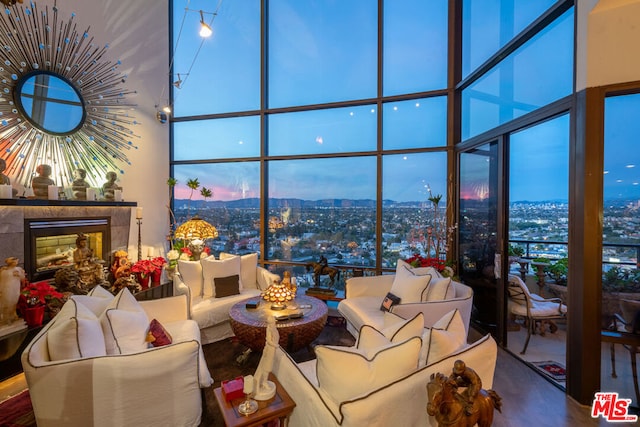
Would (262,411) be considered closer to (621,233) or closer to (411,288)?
(411,288)

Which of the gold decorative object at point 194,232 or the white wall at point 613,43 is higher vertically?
the white wall at point 613,43

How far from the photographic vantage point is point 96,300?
2262mm

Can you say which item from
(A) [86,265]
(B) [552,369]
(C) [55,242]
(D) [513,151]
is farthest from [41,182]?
(B) [552,369]

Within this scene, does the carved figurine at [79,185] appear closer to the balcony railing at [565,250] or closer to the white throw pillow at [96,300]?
the white throw pillow at [96,300]

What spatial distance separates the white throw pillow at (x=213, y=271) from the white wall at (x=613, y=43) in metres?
3.94

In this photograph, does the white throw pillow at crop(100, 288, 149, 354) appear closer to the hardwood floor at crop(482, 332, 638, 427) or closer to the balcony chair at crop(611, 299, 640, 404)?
the hardwood floor at crop(482, 332, 638, 427)

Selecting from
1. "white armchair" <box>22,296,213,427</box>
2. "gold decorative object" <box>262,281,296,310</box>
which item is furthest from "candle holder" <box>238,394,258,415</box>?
"gold decorative object" <box>262,281,296,310</box>

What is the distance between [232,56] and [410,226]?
14.1 feet

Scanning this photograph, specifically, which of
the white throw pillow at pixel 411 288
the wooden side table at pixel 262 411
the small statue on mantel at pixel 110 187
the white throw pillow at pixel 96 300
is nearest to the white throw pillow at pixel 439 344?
the wooden side table at pixel 262 411

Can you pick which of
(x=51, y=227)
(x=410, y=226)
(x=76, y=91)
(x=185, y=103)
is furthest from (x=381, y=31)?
(x=51, y=227)

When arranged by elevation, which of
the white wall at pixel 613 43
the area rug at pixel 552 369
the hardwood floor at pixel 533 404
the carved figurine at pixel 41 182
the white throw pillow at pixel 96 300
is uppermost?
the white wall at pixel 613 43

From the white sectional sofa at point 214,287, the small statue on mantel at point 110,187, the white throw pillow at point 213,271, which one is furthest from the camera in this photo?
the small statue on mantel at point 110,187

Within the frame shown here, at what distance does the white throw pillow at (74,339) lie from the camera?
161 centimetres

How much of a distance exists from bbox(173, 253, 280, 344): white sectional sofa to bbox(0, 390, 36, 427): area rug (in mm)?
1283
